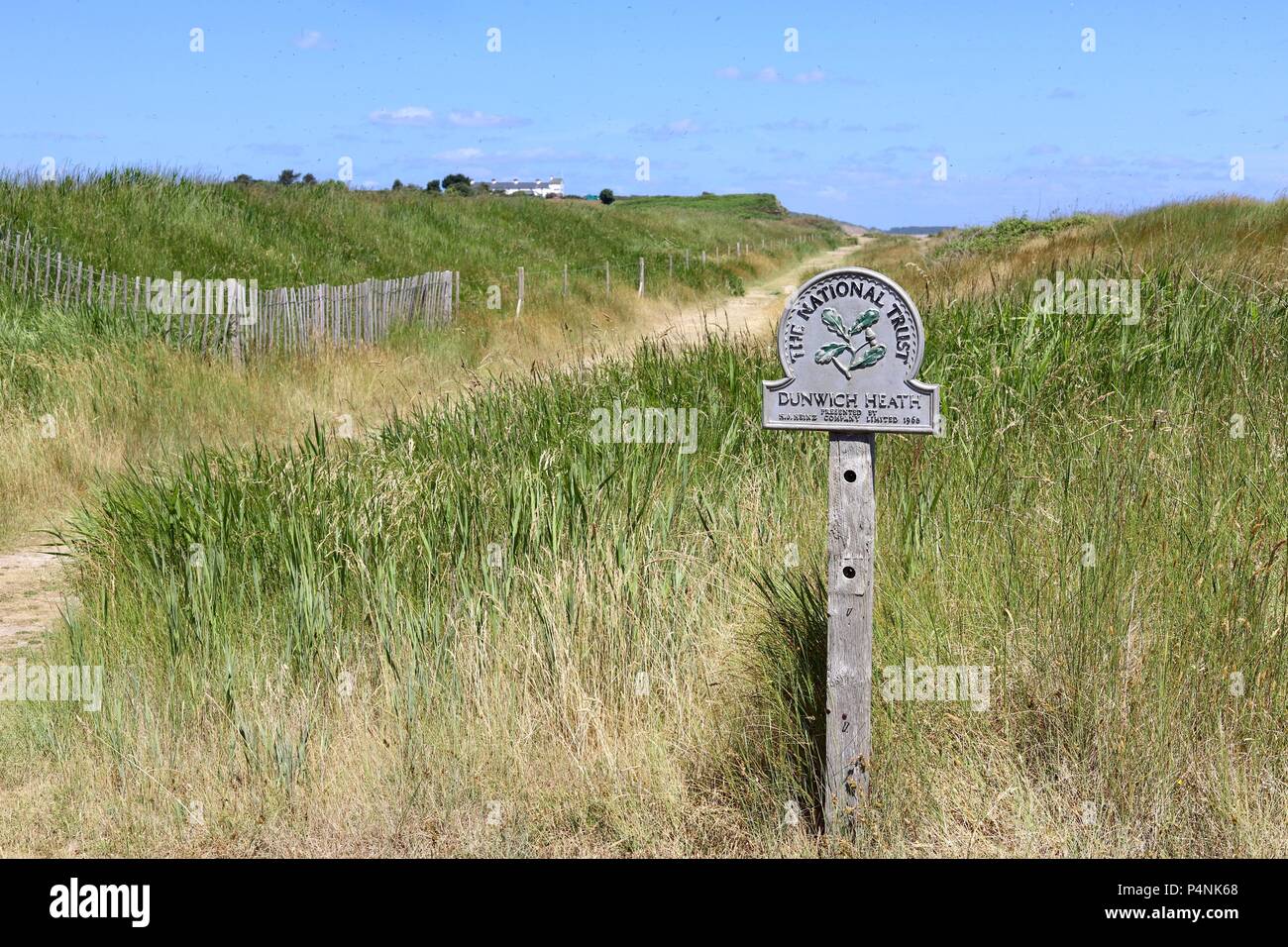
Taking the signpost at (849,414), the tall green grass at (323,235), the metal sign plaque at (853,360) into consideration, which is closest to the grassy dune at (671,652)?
the signpost at (849,414)

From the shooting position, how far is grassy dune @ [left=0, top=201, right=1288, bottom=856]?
3.27m

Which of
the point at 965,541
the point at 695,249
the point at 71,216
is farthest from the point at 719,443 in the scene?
the point at 695,249

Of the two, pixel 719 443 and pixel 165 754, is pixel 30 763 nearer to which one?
pixel 165 754

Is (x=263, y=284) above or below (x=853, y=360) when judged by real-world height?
above

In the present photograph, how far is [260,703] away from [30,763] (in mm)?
906

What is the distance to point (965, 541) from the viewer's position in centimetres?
405
